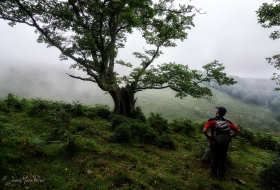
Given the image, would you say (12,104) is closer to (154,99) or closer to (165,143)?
(165,143)

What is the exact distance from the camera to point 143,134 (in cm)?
930

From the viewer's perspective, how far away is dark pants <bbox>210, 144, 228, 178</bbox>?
6033mm

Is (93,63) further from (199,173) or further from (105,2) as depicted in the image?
(199,173)

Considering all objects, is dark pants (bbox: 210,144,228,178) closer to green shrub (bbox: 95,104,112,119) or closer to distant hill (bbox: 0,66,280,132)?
green shrub (bbox: 95,104,112,119)

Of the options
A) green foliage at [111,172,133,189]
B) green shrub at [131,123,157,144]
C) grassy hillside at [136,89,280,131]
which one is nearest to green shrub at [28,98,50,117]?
green shrub at [131,123,157,144]

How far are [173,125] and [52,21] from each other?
11.7 metres

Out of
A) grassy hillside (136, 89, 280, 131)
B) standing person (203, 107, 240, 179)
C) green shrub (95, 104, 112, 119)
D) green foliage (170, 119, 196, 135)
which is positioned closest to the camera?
standing person (203, 107, 240, 179)

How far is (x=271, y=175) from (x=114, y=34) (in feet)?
38.5

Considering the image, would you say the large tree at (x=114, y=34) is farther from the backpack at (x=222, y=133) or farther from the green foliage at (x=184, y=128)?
the backpack at (x=222, y=133)

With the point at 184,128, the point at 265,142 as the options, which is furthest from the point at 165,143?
the point at 265,142

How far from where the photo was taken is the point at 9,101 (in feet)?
38.8

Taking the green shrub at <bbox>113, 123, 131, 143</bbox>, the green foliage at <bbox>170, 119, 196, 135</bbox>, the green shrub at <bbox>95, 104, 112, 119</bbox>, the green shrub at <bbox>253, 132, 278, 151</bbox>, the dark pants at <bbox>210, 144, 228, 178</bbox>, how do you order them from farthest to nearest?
the green shrub at <bbox>95, 104, 112, 119</bbox>
the green shrub at <bbox>253, 132, 278, 151</bbox>
the green foliage at <bbox>170, 119, 196, 135</bbox>
the green shrub at <bbox>113, 123, 131, 143</bbox>
the dark pants at <bbox>210, 144, 228, 178</bbox>

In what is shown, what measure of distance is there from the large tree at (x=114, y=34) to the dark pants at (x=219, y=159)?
7052 millimetres

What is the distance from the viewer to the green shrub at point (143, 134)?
29.8 feet
